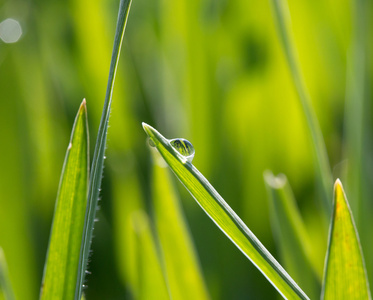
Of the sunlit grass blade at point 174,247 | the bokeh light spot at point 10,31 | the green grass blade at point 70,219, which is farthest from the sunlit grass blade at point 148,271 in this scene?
the bokeh light spot at point 10,31

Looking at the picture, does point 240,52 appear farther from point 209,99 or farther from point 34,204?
point 34,204

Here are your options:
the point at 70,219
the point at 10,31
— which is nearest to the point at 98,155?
the point at 70,219

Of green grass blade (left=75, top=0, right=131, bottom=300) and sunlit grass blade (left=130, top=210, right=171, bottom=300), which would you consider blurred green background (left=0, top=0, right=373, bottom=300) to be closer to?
sunlit grass blade (left=130, top=210, right=171, bottom=300)

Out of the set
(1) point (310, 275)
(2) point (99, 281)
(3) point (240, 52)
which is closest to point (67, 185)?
(1) point (310, 275)

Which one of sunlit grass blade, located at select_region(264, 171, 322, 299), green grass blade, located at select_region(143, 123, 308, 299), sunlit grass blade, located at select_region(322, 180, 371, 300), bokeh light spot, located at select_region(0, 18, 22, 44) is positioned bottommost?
sunlit grass blade, located at select_region(264, 171, 322, 299)

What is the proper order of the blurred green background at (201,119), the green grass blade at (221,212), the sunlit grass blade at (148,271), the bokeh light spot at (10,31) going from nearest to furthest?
the green grass blade at (221,212), the sunlit grass blade at (148,271), the blurred green background at (201,119), the bokeh light spot at (10,31)

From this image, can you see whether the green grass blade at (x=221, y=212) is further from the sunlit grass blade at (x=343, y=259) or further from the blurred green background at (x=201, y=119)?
the blurred green background at (x=201, y=119)

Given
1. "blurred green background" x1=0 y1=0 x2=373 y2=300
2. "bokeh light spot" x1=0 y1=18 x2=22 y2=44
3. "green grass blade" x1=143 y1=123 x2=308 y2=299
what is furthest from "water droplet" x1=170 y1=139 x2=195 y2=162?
"bokeh light spot" x1=0 y1=18 x2=22 y2=44
